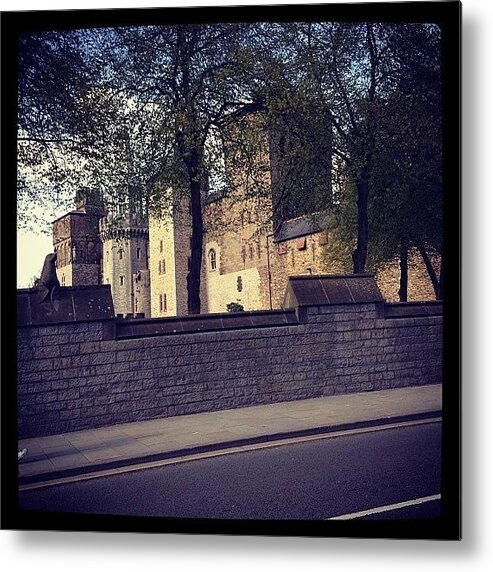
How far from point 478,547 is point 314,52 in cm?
303

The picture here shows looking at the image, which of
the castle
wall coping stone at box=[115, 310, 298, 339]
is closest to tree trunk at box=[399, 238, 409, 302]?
the castle

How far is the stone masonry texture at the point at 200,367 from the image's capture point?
15.1 ft

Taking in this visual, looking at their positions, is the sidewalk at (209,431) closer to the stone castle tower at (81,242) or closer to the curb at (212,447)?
the curb at (212,447)

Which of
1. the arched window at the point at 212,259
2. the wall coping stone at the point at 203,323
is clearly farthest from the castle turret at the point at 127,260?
the arched window at the point at 212,259

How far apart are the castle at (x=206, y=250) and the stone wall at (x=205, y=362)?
133mm

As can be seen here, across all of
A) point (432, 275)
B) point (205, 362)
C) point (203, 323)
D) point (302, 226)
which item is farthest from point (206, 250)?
point (432, 275)

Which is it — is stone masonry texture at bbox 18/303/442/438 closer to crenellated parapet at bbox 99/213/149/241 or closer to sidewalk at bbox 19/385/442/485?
sidewalk at bbox 19/385/442/485

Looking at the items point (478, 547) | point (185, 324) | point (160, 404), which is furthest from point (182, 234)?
point (478, 547)

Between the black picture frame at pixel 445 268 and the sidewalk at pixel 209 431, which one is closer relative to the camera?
the black picture frame at pixel 445 268

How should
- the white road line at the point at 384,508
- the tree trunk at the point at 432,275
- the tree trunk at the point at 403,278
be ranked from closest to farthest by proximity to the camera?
the white road line at the point at 384,508 → the tree trunk at the point at 432,275 → the tree trunk at the point at 403,278

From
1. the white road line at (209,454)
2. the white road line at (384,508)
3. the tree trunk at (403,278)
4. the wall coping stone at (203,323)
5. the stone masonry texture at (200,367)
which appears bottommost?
the white road line at (384,508)

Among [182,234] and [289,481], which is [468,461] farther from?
[182,234]

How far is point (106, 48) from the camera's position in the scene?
4.61 m

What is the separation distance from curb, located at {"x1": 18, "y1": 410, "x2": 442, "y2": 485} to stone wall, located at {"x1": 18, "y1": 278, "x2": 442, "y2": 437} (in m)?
0.21
